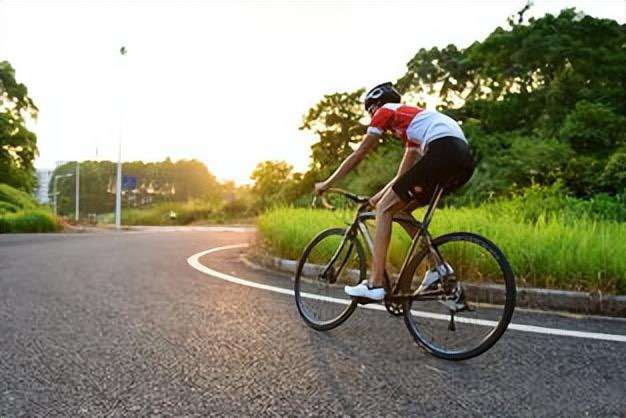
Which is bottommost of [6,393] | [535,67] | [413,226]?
[6,393]

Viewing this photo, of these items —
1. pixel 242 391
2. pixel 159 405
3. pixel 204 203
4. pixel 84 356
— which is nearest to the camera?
pixel 159 405

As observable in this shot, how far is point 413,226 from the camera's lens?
4.09 metres

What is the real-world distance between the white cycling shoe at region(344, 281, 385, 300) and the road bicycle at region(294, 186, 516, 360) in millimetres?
60

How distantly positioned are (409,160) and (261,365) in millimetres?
1834

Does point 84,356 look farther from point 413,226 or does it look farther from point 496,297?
point 496,297

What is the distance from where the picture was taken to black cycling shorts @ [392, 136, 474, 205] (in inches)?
147

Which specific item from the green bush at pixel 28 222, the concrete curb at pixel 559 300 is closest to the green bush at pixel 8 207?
the green bush at pixel 28 222

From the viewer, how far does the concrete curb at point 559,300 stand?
4938 millimetres

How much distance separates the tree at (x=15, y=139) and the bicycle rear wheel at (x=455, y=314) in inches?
1297

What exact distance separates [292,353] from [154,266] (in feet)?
Result: 17.2

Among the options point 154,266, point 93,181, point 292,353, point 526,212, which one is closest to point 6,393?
point 292,353

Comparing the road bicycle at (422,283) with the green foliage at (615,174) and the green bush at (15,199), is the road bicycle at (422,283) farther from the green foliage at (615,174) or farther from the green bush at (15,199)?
the green bush at (15,199)

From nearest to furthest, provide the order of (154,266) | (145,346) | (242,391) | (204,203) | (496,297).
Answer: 1. (242,391)
2. (145,346)
3. (496,297)
4. (154,266)
5. (204,203)

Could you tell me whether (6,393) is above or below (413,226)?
below
